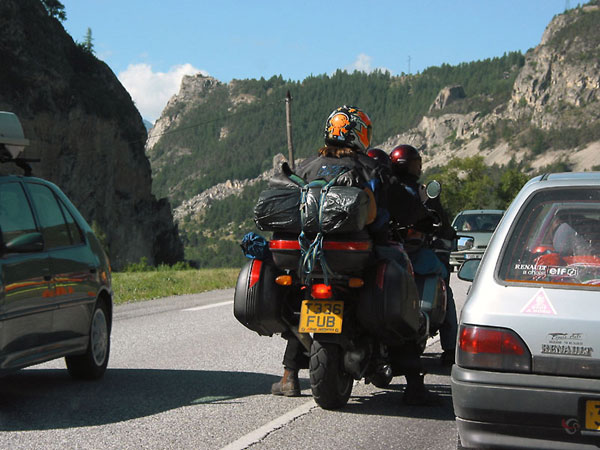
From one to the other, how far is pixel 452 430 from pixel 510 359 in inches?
71.0

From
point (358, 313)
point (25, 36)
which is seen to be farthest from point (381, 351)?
point (25, 36)

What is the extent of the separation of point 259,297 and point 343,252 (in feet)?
2.21

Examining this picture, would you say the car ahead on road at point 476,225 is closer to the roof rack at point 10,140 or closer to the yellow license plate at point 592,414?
the roof rack at point 10,140

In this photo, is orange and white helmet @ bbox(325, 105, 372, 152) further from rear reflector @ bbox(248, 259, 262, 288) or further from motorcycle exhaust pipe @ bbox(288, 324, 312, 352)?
motorcycle exhaust pipe @ bbox(288, 324, 312, 352)

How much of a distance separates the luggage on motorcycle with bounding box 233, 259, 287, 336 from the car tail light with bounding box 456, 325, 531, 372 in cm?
199

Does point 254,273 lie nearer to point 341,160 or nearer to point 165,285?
point 341,160

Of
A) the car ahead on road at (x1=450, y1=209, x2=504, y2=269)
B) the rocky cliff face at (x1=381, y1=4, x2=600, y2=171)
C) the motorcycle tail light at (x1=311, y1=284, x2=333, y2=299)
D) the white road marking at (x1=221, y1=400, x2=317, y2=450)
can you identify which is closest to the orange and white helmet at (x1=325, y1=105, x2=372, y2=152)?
the motorcycle tail light at (x1=311, y1=284, x2=333, y2=299)

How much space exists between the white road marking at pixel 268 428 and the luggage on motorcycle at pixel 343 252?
38.3 inches

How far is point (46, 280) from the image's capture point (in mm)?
6492

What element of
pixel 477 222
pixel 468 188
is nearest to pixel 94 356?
pixel 477 222

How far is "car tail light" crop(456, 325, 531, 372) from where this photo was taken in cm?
373

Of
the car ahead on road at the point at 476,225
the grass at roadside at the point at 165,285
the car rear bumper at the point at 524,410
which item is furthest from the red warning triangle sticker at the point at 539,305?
the car ahead on road at the point at 476,225

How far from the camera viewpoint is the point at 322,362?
557 centimetres

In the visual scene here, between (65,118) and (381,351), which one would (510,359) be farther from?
(65,118)
